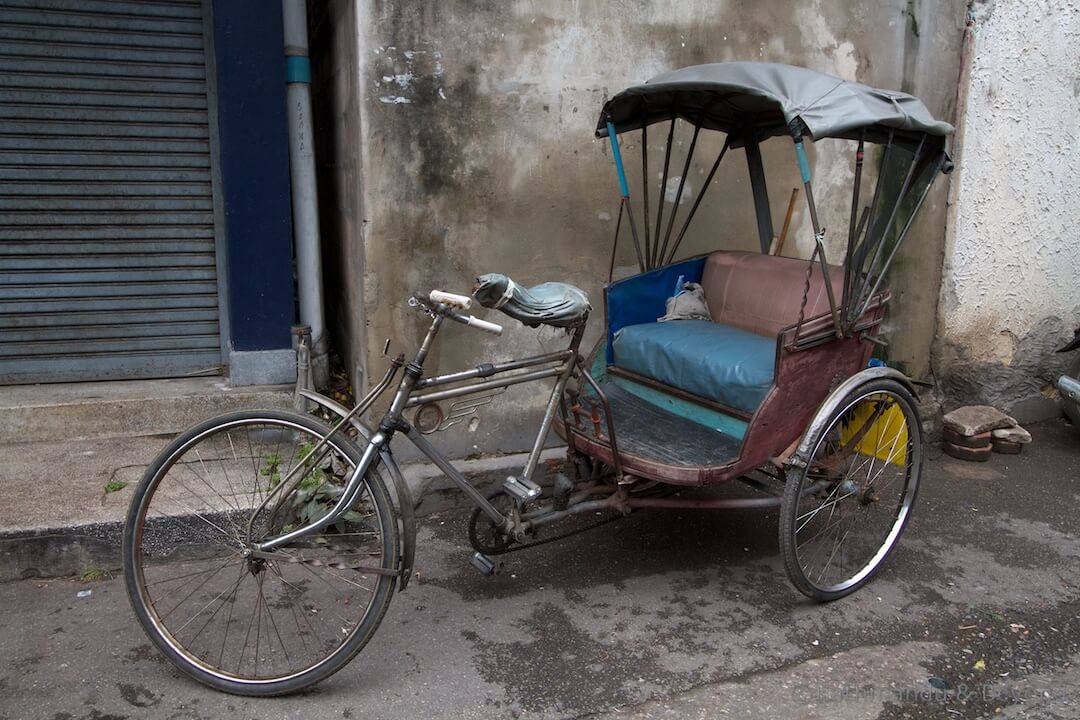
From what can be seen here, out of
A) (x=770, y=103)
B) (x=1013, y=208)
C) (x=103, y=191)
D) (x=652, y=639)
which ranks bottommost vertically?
(x=652, y=639)

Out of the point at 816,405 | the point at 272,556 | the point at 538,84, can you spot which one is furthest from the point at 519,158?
the point at 272,556

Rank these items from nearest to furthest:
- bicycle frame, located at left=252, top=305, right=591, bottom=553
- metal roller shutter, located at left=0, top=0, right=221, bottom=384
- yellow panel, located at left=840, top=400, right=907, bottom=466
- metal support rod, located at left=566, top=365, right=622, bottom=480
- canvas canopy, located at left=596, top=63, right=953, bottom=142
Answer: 1. bicycle frame, located at left=252, top=305, right=591, bottom=553
2. canvas canopy, located at left=596, top=63, right=953, bottom=142
3. metal support rod, located at left=566, top=365, right=622, bottom=480
4. yellow panel, located at left=840, top=400, right=907, bottom=466
5. metal roller shutter, located at left=0, top=0, right=221, bottom=384

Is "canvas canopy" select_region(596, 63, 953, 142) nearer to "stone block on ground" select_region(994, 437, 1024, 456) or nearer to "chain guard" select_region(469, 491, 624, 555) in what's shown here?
"chain guard" select_region(469, 491, 624, 555)

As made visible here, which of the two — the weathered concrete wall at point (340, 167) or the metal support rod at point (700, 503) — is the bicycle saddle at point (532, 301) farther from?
the weathered concrete wall at point (340, 167)

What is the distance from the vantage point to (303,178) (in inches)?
189

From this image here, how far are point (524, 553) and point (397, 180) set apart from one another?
1798 mm

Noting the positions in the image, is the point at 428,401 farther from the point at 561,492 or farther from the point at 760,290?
the point at 760,290

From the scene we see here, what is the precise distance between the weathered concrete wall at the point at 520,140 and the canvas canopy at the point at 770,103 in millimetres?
459

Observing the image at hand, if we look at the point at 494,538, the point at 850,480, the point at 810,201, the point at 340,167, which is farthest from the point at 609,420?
the point at 340,167

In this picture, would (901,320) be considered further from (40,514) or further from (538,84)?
(40,514)

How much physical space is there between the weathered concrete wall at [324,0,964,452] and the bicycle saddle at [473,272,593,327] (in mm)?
1168

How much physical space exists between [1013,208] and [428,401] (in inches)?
160

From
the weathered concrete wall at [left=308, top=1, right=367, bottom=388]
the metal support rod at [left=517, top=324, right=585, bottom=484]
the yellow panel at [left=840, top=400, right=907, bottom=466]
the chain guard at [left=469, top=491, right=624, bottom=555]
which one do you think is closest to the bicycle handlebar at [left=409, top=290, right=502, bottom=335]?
the metal support rod at [left=517, top=324, right=585, bottom=484]

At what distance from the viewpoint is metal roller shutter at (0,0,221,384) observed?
449 cm
